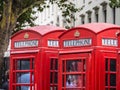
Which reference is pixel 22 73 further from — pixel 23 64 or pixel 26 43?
pixel 26 43

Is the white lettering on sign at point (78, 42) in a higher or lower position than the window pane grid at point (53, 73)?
higher

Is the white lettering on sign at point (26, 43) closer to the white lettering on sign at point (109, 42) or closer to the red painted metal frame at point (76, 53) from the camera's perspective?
the red painted metal frame at point (76, 53)

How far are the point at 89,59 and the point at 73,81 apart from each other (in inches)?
27.7

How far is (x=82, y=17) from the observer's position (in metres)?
43.5

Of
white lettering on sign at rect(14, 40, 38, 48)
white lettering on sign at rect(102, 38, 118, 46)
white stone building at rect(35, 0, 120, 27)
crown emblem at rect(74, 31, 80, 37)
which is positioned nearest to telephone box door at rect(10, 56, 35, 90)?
white lettering on sign at rect(14, 40, 38, 48)

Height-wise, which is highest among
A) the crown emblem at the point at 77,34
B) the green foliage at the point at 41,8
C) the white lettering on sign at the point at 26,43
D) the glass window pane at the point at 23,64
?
the green foliage at the point at 41,8

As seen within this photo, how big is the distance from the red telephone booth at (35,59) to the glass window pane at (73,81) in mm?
1200

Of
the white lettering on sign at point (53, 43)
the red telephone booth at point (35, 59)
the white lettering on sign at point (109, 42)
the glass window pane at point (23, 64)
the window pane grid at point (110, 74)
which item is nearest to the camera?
the window pane grid at point (110, 74)

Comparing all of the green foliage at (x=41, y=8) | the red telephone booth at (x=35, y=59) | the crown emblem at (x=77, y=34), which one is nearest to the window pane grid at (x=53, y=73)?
the red telephone booth at (x=35, y=59)

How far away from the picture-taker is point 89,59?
11.2 m

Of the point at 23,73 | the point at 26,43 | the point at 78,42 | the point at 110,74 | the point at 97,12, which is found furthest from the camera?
the point at 97,12

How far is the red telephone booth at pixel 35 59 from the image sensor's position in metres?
12.6

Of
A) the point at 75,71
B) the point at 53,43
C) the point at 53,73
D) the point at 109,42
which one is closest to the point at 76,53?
the point at 75,71

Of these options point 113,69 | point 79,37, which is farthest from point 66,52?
point 113,69
